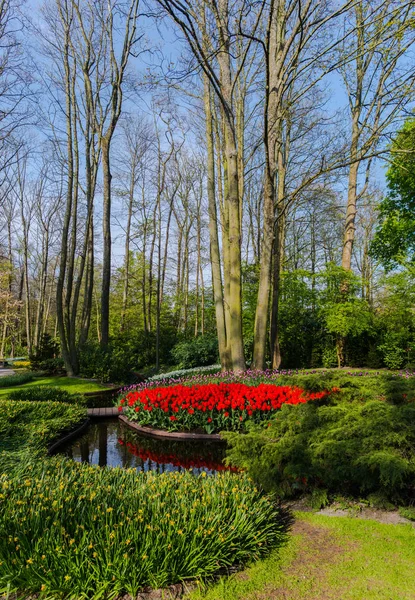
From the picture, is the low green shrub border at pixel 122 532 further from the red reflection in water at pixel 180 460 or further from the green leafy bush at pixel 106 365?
the green leafy bush at pixel 106 365

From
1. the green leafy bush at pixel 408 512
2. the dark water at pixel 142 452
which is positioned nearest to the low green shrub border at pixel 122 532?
the green leafy bush at pixel 408 512

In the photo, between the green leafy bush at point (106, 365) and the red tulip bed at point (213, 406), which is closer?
the red tulip bed at point (213, 406)

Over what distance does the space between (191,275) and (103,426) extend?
19.4m

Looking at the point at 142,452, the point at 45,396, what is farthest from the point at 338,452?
the point at 45,396

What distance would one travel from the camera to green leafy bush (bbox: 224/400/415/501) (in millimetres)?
3338

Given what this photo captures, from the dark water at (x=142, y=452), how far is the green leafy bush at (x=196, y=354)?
28.6ft

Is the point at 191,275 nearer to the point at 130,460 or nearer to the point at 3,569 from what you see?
the point at 130,460

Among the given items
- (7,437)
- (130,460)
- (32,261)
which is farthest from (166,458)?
(32,261)

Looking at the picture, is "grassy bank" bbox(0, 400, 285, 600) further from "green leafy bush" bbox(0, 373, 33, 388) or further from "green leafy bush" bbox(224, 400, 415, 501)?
"green leafy bush" bbox(0, 373, 33, 388)

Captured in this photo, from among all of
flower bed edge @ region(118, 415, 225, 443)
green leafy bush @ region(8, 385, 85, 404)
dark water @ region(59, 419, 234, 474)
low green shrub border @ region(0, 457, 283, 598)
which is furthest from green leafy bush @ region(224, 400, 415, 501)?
green leafy bush @ region(8, 385, 85, 404)

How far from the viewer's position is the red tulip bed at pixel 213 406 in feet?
21.2

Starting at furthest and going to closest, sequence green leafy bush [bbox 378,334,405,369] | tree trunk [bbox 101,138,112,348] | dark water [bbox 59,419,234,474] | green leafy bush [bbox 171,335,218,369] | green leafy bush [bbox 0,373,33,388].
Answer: green leafy bush [bbox 171,335,218,369] → green leafy bush [bbox 378,334,405,369] → tree trunk [bbox 101,138,112,348] → green leafy bush [bbox 0,373,33,388] → dark water [bbox 59,419,234,474]

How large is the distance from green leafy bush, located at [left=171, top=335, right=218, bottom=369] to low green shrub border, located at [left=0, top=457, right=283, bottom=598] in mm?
12720

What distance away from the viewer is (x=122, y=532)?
2529 mm
